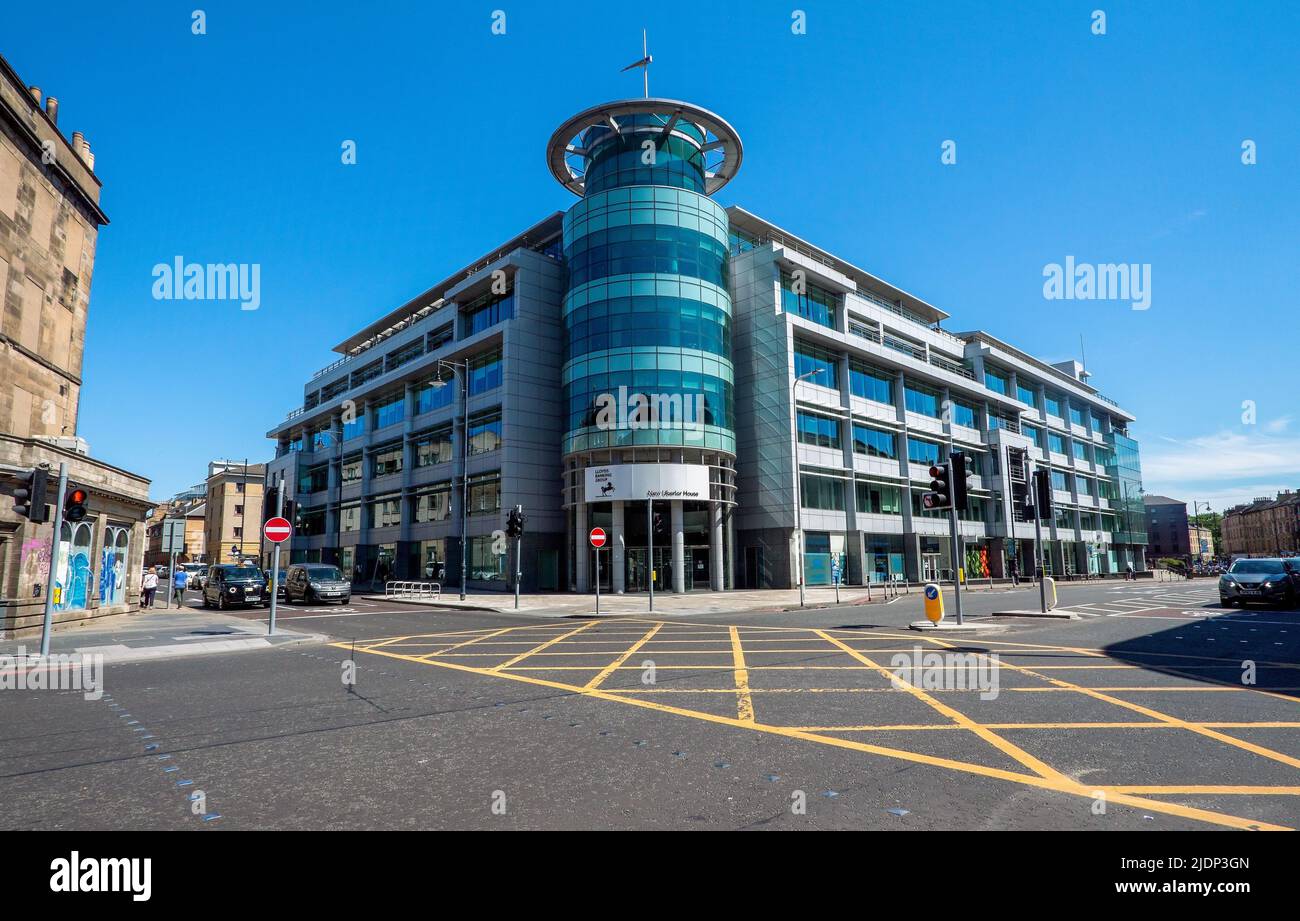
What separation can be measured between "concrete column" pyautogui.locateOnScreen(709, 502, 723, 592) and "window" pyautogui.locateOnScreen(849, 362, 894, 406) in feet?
47.8

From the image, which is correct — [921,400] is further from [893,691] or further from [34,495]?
[34,495]

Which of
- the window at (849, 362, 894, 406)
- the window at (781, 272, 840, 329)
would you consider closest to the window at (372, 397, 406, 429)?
the window at (781, 272, 840, 329)

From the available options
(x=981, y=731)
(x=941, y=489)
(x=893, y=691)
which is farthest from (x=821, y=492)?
(x=981, y=731)

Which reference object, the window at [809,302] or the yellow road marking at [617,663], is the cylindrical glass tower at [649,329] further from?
the yellow road marking at [617,663]

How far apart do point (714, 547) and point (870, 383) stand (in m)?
18.5

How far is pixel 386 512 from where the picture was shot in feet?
179

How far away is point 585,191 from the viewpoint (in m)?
43.2

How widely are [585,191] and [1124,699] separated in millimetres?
41928

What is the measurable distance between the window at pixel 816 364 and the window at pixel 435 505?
2552cm

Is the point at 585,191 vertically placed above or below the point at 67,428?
above

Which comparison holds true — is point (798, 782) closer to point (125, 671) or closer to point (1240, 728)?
point (1240, 728)

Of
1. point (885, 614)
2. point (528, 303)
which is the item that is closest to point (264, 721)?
point (885, 614)

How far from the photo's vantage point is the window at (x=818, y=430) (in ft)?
138

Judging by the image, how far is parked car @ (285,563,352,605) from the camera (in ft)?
95.5
